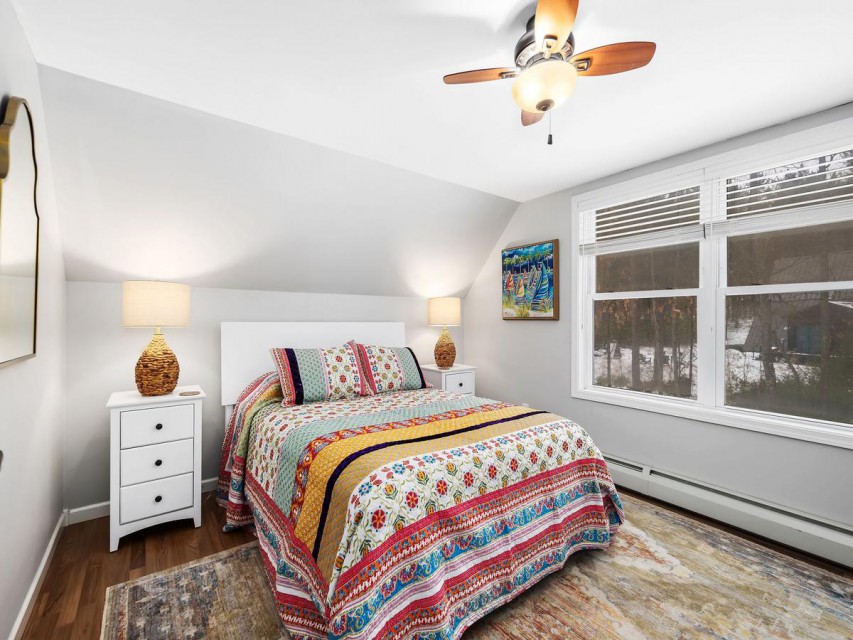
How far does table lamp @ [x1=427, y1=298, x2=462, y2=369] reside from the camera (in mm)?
3762

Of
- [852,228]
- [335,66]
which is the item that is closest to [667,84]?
[852,228]

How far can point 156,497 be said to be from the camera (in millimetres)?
2203

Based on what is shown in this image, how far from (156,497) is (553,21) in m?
2.91

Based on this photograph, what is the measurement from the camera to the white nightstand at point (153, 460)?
2096 mm

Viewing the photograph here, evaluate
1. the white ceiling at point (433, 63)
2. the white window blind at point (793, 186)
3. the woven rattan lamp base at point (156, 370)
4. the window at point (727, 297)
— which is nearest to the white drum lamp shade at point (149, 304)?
the woven rattan lamp base at point (156, 370)

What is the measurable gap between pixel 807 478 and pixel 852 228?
1.37 metres

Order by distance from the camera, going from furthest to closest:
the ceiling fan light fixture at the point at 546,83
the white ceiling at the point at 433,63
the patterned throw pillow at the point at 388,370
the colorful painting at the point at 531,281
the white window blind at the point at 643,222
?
the colorful painting at the point at 531,281
the patterned throw pillow at the point at 388,370
the white window blind at the point at 643,222
the white ceiling at the point at 433,63
the ceiling fan light fixture at the point at 546,83

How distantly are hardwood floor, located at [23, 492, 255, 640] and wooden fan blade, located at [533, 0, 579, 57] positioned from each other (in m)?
2.75

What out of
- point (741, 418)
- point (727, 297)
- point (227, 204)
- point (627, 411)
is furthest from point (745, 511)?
point (227, 204)

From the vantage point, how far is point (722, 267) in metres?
2.53

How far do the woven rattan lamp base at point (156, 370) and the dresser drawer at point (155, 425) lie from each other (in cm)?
16

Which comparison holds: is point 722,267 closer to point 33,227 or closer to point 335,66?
point 335,66

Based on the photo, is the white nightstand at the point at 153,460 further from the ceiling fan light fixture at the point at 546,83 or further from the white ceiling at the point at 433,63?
the ceiling fan light fixture at the point at 546,83

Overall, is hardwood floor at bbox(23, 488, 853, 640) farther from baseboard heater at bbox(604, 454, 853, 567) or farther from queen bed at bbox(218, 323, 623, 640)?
A: queen bed at bbox(218, 323, 623, 640)
